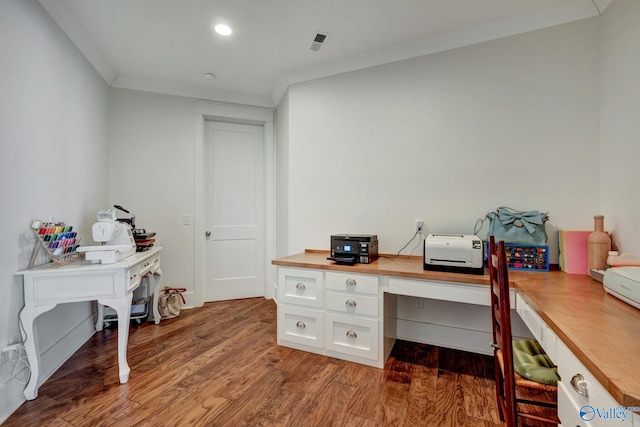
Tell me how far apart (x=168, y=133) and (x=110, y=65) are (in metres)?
0.82

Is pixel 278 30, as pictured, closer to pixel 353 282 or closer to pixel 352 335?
pixel 353 282

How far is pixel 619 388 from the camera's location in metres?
0.66

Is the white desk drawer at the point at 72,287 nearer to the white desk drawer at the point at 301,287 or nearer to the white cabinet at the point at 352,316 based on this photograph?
the white desk drawer at the point at 301,287

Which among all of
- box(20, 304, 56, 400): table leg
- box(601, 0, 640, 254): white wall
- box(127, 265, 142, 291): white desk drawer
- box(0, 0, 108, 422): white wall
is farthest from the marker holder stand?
box(601, 0, 640, 254): white wall

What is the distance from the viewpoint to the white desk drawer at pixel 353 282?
2.16m

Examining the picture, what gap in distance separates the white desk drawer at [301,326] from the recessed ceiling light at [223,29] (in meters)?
2.40

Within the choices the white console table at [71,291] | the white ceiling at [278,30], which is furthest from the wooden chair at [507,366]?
the white console table at [71,291]

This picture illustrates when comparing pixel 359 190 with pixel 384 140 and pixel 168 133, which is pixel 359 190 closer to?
pixel 384 140

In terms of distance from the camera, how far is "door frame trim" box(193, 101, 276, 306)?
3.51 m

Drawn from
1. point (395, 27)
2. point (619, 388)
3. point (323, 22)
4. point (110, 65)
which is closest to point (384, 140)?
point (395, 27)

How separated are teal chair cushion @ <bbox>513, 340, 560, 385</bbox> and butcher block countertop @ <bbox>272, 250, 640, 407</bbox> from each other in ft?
0.79

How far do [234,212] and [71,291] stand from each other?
2087mm

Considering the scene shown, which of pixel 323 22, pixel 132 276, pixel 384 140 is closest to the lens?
pixel 132 276

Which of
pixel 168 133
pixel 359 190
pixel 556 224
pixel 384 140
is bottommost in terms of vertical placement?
pixel 556 224
